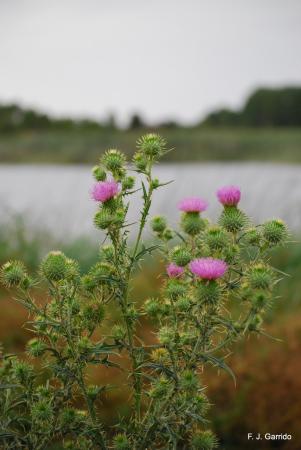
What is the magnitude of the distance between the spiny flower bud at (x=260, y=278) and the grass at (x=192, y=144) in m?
29.0

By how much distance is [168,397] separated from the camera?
5.41 feet

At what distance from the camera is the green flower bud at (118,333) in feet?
5.72

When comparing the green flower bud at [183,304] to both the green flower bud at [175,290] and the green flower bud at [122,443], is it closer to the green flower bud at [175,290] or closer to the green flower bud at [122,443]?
the green flower bud at [175,290]

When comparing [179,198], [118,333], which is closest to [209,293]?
[118,333]

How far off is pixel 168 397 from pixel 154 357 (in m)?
0.19

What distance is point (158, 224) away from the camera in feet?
6.84

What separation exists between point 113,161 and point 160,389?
0.62 m

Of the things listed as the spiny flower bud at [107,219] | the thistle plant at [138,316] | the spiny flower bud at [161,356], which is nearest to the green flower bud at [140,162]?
the thistle plant at [138,316]

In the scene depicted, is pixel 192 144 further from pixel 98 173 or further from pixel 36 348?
pixel 36 348

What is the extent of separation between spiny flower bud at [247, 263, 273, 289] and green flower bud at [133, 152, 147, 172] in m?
0.41

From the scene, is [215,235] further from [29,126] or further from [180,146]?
[29,126]

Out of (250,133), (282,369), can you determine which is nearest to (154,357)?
(282,369)

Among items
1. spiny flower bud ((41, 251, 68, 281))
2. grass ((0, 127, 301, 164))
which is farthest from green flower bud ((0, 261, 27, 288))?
grass ((0, 127, 301, 164))

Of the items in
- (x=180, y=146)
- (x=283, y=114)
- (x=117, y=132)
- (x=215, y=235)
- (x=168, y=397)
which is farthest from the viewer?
(x=283, y=114)
